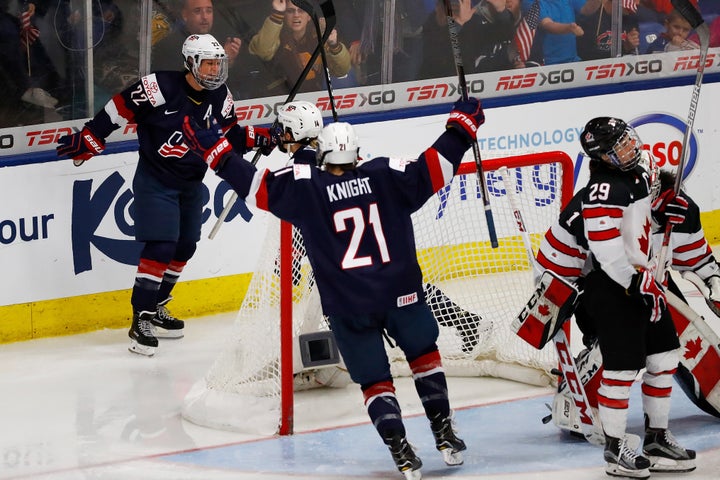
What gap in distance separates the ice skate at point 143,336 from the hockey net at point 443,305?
82 cm

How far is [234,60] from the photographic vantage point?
23.3ft

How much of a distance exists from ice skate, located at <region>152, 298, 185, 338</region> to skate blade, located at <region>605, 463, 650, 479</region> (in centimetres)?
277

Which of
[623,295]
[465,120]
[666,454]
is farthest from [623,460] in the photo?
[465,120]

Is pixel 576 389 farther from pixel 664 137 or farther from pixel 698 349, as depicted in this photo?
pixel 664 137

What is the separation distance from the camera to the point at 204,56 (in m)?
6.09

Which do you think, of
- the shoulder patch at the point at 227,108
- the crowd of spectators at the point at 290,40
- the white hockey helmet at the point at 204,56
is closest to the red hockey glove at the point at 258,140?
the shoulder patch at the point at 227,108

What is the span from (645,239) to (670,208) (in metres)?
0.23

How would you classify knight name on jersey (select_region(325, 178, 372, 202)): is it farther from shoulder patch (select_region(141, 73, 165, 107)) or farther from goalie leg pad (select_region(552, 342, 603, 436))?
shoulder patch (select_region(141, 73, 165, 107))

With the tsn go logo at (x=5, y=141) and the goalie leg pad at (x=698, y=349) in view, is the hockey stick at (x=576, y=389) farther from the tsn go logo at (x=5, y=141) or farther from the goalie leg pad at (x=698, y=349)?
the tsn go logo at (x=5, y=141)

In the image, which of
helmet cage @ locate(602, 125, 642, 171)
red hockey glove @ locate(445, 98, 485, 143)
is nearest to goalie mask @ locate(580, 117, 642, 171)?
helmet cage @ locate(602, 125, 642, 171)

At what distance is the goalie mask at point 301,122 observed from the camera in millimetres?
5457

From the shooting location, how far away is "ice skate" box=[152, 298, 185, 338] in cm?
666

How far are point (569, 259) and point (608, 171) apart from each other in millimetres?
361

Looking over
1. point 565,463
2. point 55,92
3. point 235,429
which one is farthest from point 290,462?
point 55,92
